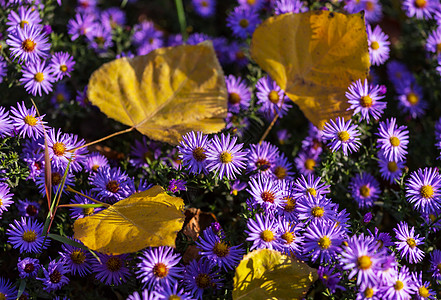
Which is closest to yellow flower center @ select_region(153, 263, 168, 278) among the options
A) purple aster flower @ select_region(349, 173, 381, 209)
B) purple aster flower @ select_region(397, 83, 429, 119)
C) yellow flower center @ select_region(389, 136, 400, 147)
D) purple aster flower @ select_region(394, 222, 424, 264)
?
purple aster flower @ select_region(394, 222, 424, 264)

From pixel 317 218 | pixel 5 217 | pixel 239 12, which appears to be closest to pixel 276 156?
pixel 317 218

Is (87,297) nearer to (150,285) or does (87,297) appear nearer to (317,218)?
(150,285)

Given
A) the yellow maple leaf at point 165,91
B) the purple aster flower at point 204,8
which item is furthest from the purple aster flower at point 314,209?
the purple aster flower at point 204,8

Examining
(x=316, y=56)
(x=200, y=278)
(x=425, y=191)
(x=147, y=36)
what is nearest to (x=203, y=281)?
(x=200, y=278)

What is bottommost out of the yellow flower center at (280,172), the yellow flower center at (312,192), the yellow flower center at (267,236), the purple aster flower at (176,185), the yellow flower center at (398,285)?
the yellow flower center at (398,285)

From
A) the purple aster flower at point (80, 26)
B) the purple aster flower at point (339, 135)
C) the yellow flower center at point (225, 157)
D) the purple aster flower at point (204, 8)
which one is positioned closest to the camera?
the yellow flower center at point (225, 157)

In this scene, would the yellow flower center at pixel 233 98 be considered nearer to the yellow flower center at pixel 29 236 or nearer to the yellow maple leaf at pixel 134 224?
the yellow maple leaf at pixel 134 224

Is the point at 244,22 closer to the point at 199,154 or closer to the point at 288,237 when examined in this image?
the point at 199,154
